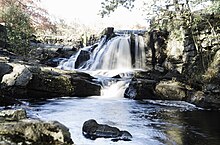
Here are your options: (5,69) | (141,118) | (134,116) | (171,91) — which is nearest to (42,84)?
(5,69)

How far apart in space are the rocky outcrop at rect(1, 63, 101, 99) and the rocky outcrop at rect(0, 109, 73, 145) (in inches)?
316

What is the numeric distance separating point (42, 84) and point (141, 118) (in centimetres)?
571

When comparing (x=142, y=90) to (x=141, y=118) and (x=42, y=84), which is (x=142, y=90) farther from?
(x=42, y=84)

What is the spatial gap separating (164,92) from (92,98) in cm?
347

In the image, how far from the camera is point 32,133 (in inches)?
203

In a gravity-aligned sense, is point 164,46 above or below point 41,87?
above

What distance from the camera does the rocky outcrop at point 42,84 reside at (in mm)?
13375

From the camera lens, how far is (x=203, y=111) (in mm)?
11648

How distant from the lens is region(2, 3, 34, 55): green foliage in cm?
1894

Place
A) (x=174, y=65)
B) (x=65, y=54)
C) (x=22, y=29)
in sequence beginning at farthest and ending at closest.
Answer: (x=65, y=54)
(x=22, y=29)
(x=174, y=65)

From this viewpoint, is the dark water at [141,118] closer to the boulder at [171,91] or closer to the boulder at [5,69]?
the boulder at [171,91]

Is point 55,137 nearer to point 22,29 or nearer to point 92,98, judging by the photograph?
point 92,98

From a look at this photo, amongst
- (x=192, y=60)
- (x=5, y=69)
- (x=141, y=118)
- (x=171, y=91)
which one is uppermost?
(x=192, y=60)

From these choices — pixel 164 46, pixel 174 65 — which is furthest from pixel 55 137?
pixel 164 46
